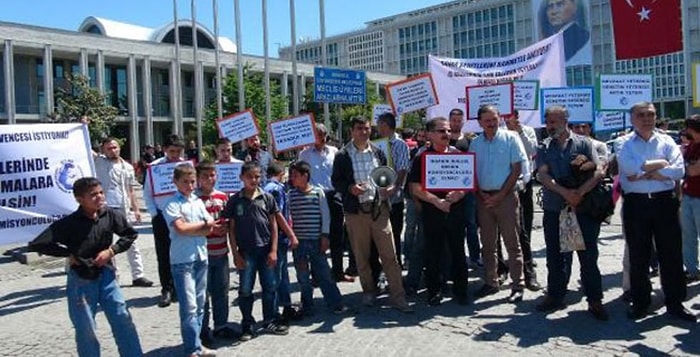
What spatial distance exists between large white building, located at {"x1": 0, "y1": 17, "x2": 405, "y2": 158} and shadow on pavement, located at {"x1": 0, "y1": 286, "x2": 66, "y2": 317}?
40.5 meters

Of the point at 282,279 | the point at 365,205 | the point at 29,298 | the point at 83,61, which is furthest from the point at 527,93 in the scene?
the point at 83,61

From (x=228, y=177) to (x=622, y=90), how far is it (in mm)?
6669

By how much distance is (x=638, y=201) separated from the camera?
6.58m

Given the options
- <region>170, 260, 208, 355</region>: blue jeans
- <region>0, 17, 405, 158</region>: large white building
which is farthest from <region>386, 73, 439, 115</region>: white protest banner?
<region>0, 17, 405, 158</region>: large white building

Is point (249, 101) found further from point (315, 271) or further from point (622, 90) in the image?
point (315, 271)

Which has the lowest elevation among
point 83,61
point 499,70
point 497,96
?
point 497,96

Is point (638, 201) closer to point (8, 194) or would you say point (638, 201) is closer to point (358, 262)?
point (358, 262)

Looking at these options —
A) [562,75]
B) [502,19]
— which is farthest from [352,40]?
[562,75]

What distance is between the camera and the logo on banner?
779cm

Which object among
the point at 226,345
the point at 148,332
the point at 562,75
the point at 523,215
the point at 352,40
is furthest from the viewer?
the point at 352,40

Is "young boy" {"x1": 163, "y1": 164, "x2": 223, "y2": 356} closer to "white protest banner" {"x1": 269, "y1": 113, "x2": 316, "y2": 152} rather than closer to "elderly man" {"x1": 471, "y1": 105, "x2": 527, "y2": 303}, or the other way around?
"elderly man" {"x1": 471, "y1": 105, "x2": 527, "y2": 303}

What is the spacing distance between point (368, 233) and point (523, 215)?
2190 millimetres

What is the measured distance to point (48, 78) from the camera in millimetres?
53781

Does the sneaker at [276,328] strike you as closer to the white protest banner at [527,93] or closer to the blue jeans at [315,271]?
the blue jeans at [315,271]
